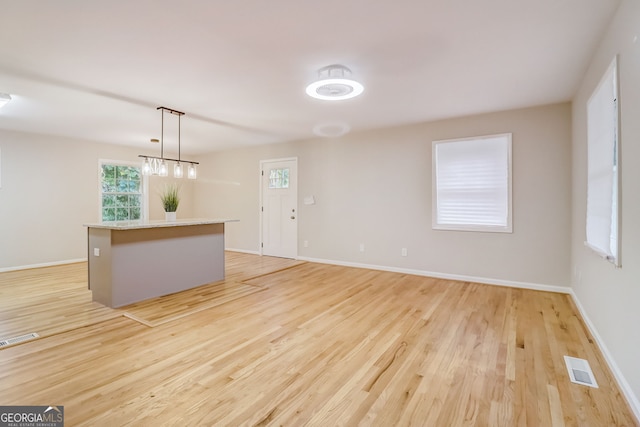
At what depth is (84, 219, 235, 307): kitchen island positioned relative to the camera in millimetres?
3473

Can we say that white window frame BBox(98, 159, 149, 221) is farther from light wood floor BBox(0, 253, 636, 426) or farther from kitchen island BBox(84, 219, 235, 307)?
kitchen island BBox(84, 219, 235, 307)

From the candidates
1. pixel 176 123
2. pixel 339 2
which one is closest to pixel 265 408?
pixel 339 2

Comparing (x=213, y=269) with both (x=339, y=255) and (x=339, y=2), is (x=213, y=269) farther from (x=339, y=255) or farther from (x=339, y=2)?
(x=339, y=2)

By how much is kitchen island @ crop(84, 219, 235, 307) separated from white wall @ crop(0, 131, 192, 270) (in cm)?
283

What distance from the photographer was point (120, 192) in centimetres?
671

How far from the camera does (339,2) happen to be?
1988 millimetres

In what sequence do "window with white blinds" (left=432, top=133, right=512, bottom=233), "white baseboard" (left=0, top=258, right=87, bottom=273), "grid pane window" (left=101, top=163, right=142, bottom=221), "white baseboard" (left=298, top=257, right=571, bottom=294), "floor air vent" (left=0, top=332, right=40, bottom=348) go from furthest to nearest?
"grid pane window" (left=101, top=163, right=142, bottom=221), "white baseboard" (left=0, top=258, right=87, bottom=273), "window with white blinds" (left=432, top=133, right=512, bottom=233), "white baseboard" (left=298, top=257, right=571, bottom=294), "floor air vent" (left=0, top=332, right=40, bottom=348)

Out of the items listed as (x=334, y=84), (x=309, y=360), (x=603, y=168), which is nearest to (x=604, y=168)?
Result: (x=603, y=168)

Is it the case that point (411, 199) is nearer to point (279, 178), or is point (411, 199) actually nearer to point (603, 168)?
point (603, 168)

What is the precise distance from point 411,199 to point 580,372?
126 inches

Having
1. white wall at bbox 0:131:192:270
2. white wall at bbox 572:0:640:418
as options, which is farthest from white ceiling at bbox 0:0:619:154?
white wall at bbox 0:131:192:270

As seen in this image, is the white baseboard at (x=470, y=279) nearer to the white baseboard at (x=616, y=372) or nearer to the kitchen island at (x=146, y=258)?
the white baseboard at (x=616, y=372)

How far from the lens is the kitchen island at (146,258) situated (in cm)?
347

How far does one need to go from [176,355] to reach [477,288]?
3.76 meters
